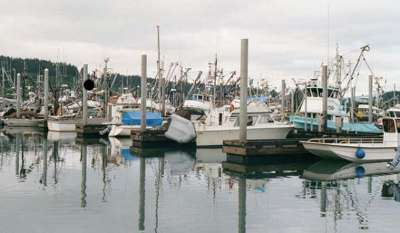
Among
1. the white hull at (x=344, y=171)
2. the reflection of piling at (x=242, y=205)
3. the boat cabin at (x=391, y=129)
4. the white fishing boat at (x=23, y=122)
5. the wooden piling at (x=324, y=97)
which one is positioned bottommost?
the reflection of piling at (x=242, y=205)

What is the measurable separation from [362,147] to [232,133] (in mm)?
12490

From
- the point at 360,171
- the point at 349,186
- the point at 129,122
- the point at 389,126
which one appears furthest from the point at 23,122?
the point at 349,186

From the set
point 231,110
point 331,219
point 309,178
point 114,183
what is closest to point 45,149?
point 231,110

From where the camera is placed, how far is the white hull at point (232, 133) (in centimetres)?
4178

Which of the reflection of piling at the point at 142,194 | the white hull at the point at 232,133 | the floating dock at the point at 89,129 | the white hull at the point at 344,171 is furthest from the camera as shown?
the floating dock at the point at 89,129

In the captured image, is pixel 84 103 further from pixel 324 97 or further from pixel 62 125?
pixel 324 97

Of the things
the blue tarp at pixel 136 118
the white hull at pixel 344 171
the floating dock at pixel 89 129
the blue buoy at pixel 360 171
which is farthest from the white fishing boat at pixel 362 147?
the floating dock at pixel 89 129

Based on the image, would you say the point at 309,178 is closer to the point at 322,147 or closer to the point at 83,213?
the point at 322,147

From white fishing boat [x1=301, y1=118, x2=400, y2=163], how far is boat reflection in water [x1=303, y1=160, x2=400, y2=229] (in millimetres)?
450

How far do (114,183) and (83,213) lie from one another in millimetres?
7064

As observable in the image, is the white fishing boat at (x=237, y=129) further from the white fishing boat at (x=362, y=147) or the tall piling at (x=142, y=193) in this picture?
the tall piling at (x=142, y=193)

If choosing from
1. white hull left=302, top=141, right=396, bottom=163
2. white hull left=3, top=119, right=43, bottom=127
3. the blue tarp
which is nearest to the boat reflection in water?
white hull left=302, top=141, right=396, bottom=163

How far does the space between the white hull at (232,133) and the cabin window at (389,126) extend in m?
10.4

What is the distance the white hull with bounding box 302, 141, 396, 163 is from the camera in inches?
1261
